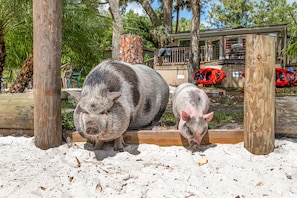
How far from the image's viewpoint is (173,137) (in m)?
3.79

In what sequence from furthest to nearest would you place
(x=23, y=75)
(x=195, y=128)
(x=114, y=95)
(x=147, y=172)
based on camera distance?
(x=23, y=75) → (x=195, y=128) → (x=114, y=95) → (x=147, y=172)

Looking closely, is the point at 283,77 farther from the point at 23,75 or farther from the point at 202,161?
the point at 202,161

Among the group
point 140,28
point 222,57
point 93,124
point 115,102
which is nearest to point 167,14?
point 140,28

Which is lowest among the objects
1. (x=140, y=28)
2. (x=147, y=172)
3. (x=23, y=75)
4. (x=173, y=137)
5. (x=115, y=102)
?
(x=147, y=172)

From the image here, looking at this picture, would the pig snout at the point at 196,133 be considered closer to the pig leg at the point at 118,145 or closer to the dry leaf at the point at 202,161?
the dry leaf at the point at 202,161

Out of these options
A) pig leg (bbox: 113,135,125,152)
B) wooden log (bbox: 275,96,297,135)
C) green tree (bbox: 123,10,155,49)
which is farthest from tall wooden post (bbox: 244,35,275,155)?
green tree (bbox: 123,10,155,49)

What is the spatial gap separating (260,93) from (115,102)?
1638 mm

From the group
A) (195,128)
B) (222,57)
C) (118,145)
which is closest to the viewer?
(195,128)

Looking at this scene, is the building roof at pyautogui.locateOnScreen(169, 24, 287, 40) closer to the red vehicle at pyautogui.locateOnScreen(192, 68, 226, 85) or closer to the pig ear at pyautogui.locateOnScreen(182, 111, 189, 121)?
the red vehicle at pyautogui.locateOnScreen(192, 68, 226, 85)

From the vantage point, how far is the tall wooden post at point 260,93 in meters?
3.49

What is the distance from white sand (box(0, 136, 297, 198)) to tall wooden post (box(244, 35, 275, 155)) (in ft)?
0.54

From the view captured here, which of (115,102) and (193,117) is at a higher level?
(115,102)

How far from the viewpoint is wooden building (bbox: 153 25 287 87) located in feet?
52.2

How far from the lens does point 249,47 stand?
3.53 m
